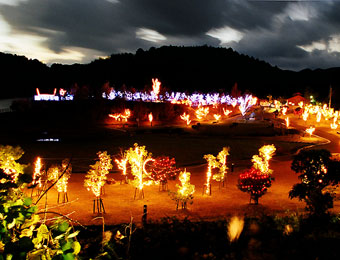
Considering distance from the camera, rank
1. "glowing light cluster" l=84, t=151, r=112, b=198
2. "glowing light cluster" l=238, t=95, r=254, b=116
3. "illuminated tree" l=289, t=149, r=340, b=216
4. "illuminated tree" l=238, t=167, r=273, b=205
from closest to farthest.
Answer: "illuminated tree" l=289, t=149, r=340, b=216, "illuminated tree" l=238, t=167, r=273, b=205, "glowing light cluster" l=84, t=151, r=112, b=198, "glowing light cluster" l=238, t=95, r=254, b=116

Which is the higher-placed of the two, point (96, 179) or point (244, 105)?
point (244, 105)

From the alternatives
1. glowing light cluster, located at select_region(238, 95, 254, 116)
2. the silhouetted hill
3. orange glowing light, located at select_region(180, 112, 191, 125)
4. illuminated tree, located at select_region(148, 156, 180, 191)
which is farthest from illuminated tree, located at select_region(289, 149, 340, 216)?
the silhouetted hill

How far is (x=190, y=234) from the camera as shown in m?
6.58

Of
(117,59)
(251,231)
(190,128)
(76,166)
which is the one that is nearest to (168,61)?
(117,59)

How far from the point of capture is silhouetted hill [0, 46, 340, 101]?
354ft

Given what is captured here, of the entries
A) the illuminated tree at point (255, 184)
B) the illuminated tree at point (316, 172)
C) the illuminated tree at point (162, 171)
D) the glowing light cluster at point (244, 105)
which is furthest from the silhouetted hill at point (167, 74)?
the illuminated tree at point (316, 172)

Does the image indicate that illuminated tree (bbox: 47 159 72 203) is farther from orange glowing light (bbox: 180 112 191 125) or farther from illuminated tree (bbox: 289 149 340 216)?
orange glowing light (bbox: 180 112 191 125)

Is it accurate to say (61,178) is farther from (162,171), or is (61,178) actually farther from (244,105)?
(244,105)

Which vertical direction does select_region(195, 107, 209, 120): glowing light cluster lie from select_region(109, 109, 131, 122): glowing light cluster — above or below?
above

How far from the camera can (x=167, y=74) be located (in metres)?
141

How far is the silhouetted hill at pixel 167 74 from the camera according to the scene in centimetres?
10775

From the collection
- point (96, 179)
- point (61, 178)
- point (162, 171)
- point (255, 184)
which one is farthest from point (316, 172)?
point (61, 178)

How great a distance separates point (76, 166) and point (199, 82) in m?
117

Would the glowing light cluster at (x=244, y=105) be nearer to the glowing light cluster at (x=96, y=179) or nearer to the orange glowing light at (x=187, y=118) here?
the orange glowing light at (x=187, y=118)
